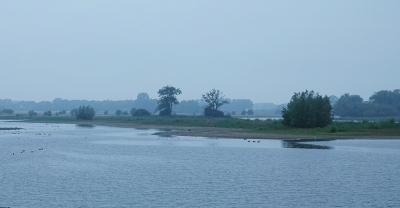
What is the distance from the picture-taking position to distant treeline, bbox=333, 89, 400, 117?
130 metres

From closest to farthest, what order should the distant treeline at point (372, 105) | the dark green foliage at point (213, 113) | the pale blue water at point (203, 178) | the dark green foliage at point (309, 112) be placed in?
the pale blue water at point (203, 178) < the dark green foliage at point (309, 112) < the dark green foliage at point (213, 113) < the distant treeline at point (372, 105)

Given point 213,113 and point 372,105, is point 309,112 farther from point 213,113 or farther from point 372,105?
point 372,105

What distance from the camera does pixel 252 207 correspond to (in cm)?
1827

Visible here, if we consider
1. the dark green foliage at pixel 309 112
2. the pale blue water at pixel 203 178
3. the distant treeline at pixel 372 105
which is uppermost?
the distant treeline at pixel 372 105

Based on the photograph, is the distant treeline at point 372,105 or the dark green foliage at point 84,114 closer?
the dark green foliage at point 84,114

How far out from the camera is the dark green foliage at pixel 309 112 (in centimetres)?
6122

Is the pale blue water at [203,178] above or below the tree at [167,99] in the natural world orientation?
below

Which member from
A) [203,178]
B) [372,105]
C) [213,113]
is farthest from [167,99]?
[203,178]

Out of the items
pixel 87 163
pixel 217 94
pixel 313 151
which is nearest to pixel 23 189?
pixel 87 163

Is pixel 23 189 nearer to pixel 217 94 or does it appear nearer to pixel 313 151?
pixel 313 151

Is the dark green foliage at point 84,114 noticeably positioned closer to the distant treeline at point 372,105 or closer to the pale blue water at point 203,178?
the distant treeline at point 372,105

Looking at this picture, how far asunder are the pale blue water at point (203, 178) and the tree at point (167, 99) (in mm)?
81366

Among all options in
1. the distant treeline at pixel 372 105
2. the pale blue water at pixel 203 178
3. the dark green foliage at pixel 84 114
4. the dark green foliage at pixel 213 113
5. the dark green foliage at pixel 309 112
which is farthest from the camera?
the distant treeline at pixel 372 105

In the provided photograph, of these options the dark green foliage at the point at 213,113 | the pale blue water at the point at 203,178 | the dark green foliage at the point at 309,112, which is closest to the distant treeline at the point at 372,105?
the dark green foliage at the point at 213,113
